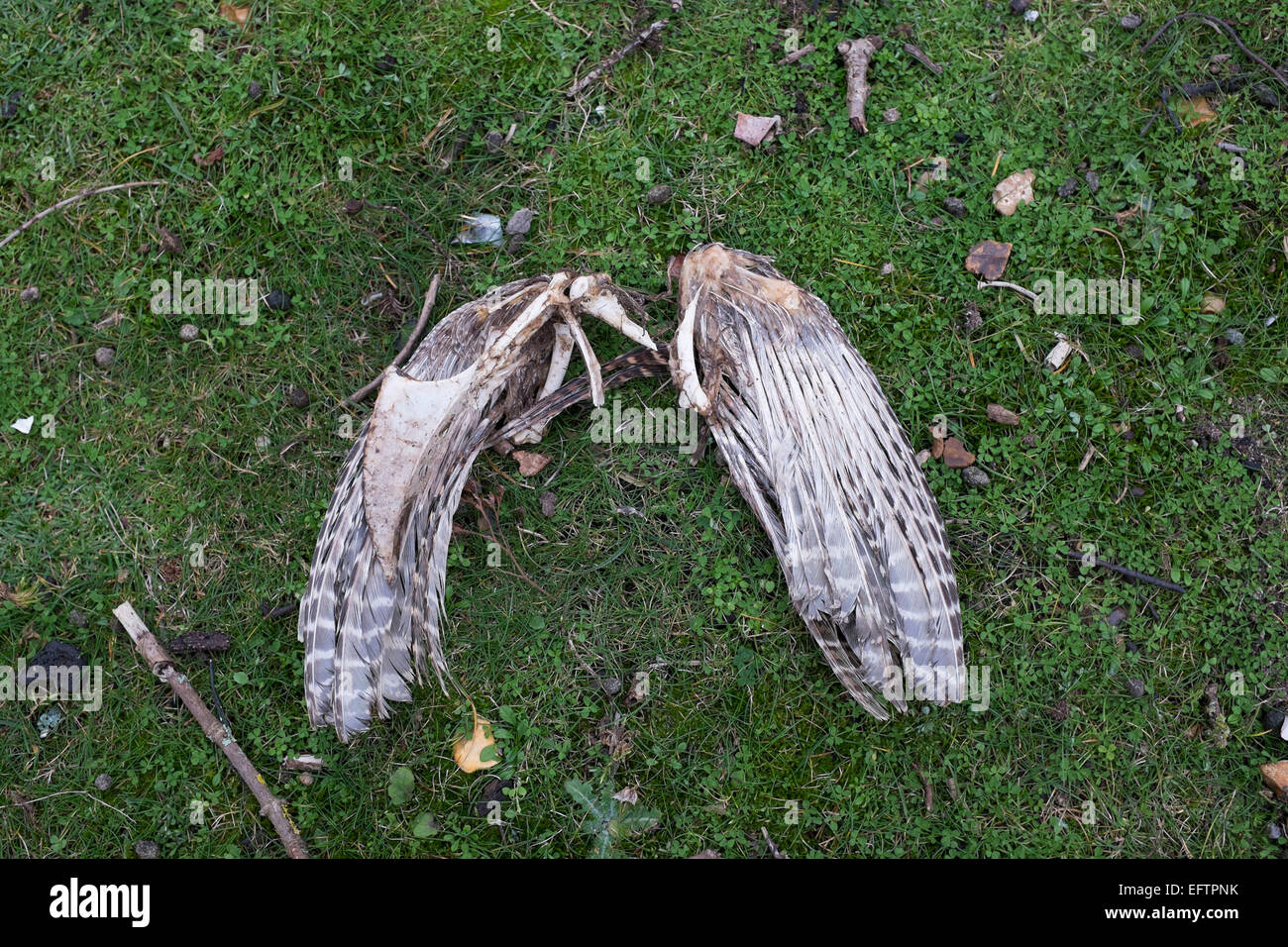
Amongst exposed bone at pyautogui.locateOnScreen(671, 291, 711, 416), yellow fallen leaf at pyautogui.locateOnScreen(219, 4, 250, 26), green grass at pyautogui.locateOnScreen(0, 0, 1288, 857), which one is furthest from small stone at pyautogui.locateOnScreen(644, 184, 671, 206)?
yellow fallen leaf at pyautogui.locateOnScreen(219, 4, 250, 26)

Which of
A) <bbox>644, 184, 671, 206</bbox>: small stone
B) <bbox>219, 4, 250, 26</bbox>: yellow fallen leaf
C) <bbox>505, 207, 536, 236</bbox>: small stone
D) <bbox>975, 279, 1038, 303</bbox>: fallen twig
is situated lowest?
<bbox>975, 279, 1038, 303</bbox>: fallen twig

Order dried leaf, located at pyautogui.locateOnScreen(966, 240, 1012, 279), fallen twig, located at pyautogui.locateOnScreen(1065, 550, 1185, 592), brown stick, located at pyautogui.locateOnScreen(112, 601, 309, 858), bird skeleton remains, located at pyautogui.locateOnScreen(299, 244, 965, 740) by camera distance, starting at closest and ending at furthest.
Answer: bird skeleton remains, located at pyautogui.locateOnScreen(299, 244, 965, 740)
brown stick, located at pyautogui.locateOnScreen(112, 601, 309, 858)
fallen twig, located at pyautogui.locateOnScreen(1065, 550, 1185, 592)
dried leaf, located at pyautogui.locateOnScreen(966, 240, 1012, 279)

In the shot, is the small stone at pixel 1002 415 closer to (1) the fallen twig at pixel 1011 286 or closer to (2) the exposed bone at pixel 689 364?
(1) the fallen twig at pixel 1011 286

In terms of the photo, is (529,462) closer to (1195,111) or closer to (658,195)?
(658,195)

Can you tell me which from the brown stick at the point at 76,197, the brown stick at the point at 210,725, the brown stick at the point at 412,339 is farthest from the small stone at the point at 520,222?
the brown stick at the point at 210,725

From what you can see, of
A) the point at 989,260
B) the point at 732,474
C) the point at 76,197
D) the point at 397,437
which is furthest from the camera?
the point at 76,197

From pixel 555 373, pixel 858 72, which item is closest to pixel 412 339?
pixel 555 373

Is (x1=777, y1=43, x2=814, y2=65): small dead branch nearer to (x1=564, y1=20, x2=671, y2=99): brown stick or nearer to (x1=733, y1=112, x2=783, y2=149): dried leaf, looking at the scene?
(x1=733, y1=112, x2=783, y2=149): dried leaf
